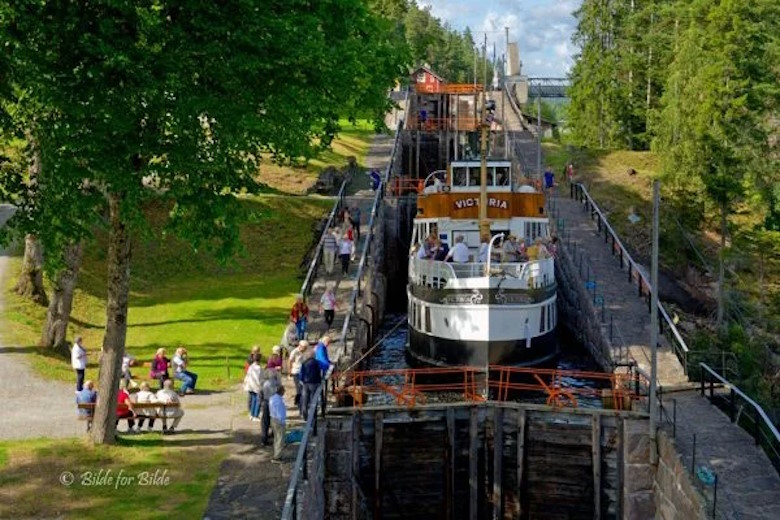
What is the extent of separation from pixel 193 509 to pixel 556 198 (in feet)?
100

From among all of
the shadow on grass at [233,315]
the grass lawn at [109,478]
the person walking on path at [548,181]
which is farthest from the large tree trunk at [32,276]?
the person walking on path at [548,181]

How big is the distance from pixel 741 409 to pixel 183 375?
1281 centimetres

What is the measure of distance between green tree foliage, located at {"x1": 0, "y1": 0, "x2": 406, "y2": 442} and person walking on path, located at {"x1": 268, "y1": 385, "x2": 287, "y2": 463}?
3.08m

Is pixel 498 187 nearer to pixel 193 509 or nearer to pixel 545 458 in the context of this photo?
pixel 545 458

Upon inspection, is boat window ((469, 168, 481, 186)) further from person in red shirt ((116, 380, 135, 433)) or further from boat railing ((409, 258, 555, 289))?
person in red shirt ((116, 380, 135, 433))

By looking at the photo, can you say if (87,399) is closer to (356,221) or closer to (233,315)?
(233,315)

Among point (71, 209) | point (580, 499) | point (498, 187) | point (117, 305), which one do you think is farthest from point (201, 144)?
point (498, 187)

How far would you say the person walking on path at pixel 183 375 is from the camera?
69.9 feet

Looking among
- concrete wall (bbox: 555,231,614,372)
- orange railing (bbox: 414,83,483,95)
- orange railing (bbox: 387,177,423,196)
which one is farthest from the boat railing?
orange railing (bbox: 414,83,483,95)

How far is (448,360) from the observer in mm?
25547

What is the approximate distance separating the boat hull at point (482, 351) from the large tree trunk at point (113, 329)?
35.7 feet

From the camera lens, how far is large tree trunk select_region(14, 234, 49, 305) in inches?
1079

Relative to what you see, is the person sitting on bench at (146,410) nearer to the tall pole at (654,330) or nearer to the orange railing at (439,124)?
the tall pole at (654,330)

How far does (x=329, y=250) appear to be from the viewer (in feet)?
99.1
